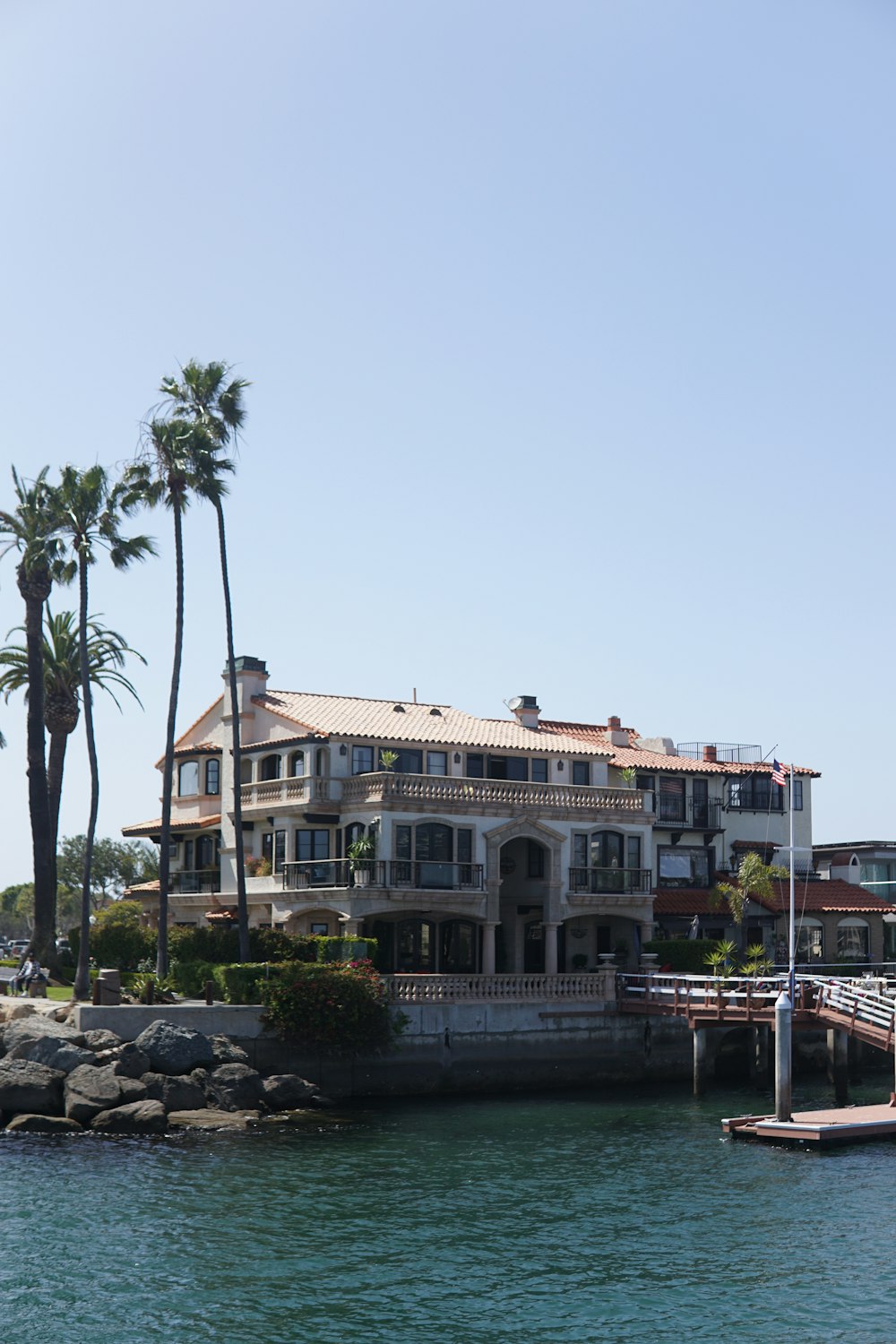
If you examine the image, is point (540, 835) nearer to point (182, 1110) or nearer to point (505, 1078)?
point (505, 1078)

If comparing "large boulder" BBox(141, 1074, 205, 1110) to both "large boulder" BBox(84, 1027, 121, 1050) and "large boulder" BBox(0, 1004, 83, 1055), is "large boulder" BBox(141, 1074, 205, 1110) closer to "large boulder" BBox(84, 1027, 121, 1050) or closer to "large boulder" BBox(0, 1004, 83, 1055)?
"large boulder" BBox(84, 1027, 121, 1050)

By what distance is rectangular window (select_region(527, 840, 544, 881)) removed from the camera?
2608 inches

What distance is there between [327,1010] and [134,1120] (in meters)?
9.22

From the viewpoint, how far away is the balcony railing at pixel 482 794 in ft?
203

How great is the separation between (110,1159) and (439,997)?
711 inches

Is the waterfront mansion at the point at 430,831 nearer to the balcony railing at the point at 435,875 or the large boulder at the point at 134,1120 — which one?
the balcony railing at the point at 435,875

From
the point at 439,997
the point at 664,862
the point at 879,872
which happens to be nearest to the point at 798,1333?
the point at 439,997

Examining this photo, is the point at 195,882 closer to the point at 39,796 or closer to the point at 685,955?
the point at 39,796

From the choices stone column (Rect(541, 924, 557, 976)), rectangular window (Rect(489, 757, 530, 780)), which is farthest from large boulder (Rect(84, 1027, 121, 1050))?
rectangular window (Rect(489, 757, 530, 780))

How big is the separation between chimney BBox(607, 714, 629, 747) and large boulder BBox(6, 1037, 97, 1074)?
38.5 metres

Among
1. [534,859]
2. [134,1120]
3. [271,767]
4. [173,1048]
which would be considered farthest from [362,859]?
[134,1120]

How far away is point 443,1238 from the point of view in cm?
3206

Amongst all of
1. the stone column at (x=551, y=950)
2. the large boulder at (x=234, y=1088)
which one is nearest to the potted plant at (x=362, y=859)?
the stone column at (x=551, y=950)

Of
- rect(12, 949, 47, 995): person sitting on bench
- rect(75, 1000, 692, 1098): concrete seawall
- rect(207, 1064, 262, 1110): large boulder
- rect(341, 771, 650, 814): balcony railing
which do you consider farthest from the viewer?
rect(12, 949, 47, 995): person sitting on bench
